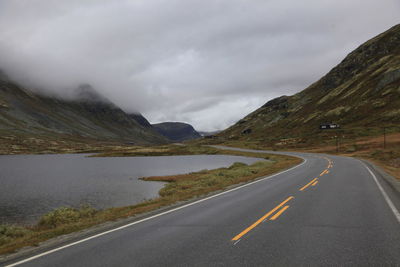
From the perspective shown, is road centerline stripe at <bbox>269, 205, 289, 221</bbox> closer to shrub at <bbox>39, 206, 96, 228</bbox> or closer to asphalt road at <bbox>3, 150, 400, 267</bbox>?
asphalt road at <bbox>3, 150, 400, 267</bbox>

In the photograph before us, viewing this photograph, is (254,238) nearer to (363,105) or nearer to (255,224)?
(255,224)

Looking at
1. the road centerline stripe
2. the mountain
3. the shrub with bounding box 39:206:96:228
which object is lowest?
the shrub with bounding box 39:206:96:228

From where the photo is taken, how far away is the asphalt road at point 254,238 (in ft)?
21.8

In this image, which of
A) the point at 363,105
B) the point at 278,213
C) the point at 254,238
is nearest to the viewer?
the point at 254,238

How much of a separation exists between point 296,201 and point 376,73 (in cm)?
17450

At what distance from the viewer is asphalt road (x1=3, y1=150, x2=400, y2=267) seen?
6.65 meters

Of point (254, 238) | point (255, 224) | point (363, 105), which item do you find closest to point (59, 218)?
point (255, 224)

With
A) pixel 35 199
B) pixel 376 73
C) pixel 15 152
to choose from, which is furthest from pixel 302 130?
pixel 15 152

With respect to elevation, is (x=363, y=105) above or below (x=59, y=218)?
above

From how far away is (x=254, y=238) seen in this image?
805 cm

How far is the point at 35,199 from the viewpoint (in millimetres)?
30641

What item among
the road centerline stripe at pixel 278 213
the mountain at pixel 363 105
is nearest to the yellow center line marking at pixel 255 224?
the road centerline stripe at pixel 278 213

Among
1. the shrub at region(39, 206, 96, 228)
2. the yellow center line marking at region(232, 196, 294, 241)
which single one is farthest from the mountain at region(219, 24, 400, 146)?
the shrub at region(39, 206, 96, 228)

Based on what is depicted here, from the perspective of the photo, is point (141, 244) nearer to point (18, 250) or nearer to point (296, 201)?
point (18, 250)
